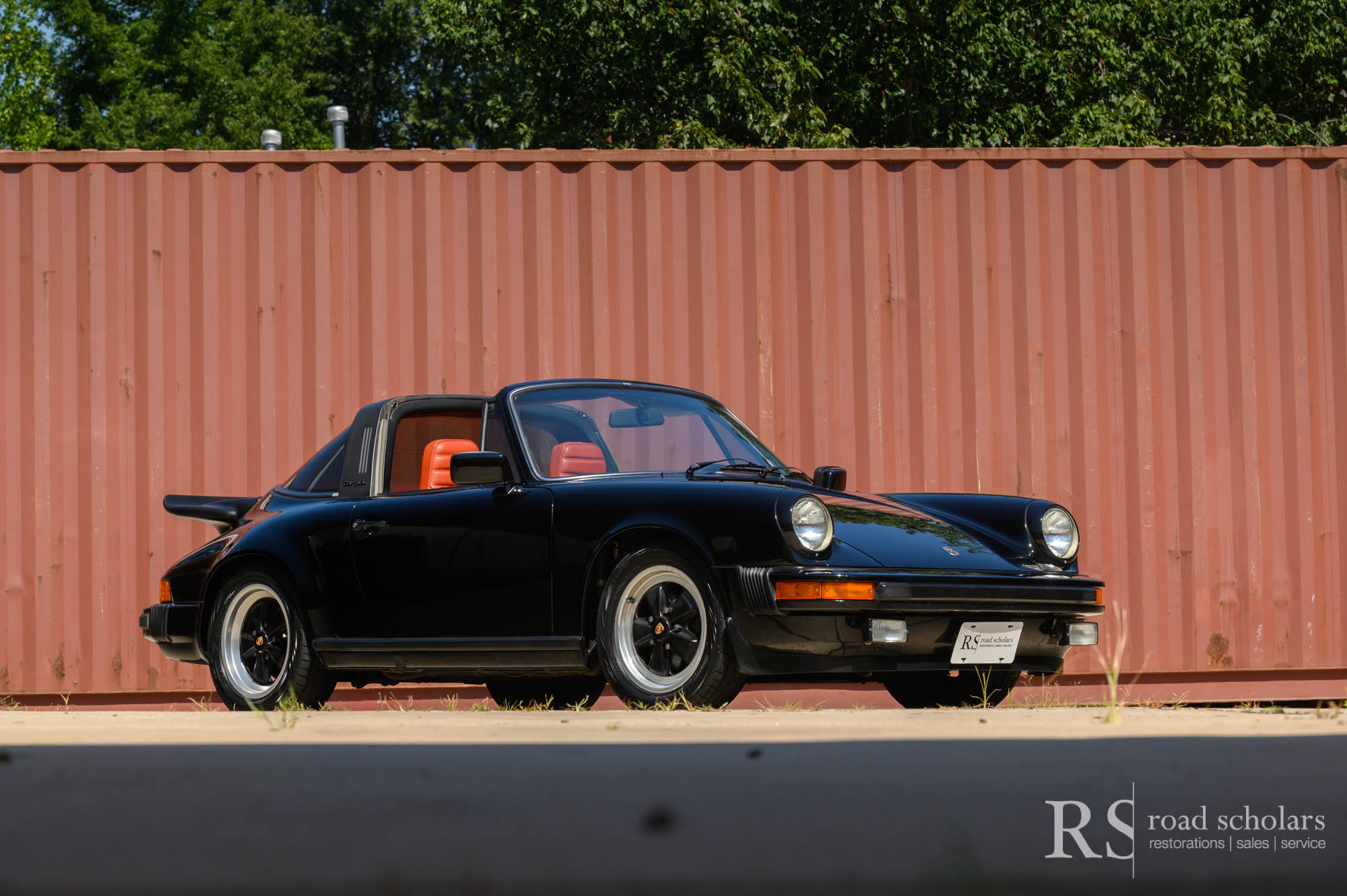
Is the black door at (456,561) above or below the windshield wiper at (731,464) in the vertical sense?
below

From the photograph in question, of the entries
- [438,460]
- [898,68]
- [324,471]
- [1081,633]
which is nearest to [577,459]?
[438,460]

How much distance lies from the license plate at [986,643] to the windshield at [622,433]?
3.85 feet

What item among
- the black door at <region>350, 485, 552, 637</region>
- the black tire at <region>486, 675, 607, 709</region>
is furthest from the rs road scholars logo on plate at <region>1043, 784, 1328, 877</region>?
the black tire at <region>486, 675, 607, 709</region>

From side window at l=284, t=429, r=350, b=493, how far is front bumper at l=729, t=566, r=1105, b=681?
222 cm

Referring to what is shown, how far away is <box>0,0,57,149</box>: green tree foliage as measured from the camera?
33.3m

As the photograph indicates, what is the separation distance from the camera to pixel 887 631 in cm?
481

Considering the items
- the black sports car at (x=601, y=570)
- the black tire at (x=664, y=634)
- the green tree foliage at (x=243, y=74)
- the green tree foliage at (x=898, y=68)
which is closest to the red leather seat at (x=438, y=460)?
the black sports car at (x=601, y=570)

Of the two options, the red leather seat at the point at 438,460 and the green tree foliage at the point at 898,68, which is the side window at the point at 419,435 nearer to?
the red leather seat at the point at 438,460

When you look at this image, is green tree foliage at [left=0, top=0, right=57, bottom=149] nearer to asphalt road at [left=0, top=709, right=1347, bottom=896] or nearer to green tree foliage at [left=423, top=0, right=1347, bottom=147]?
green tree foliage at [left=423, top=0, right=1347, bottom=147]

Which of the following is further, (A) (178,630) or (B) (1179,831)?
(A) (178,630)

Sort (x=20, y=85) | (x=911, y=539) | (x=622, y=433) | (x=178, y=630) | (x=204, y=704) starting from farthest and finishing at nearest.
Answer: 1. (x=20, y=85)
2. (x=204, y=704)
3. (x=178, y=630)
4. (x=622, y=433)
5. (x=911, y=539)

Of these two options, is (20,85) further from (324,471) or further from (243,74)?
(324,471)

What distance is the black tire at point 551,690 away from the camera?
6.63 m

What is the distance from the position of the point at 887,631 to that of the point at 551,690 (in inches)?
89.9
